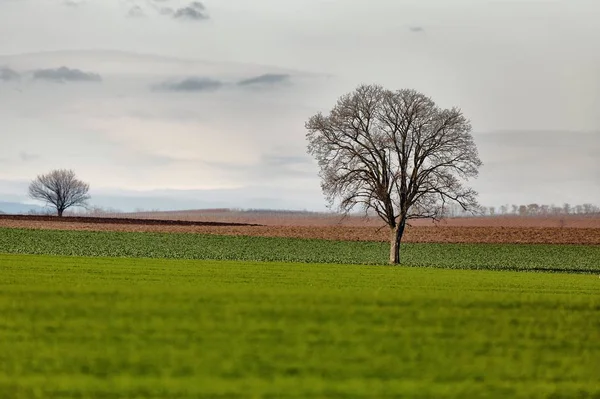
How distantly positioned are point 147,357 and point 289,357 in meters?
2.10

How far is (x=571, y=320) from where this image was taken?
1878 cm

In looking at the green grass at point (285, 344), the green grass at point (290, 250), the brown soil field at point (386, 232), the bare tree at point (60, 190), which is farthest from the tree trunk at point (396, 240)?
the bare tree at point (60, 190)

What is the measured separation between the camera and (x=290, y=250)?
6122 cm

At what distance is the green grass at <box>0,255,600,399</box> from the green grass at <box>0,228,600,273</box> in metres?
28.6

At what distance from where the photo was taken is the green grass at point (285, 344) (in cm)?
1056

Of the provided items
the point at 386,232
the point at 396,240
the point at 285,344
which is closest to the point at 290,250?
the point at 396,240

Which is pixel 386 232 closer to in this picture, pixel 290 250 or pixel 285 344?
pixel 290 250

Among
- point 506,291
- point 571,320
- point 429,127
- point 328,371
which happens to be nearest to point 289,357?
→ point 328,371

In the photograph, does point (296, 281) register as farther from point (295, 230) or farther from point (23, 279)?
point (295, 230)

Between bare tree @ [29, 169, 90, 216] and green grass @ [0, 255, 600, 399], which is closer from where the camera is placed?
green grass @ [0, 255, 600, 399]

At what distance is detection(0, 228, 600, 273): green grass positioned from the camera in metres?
52.1

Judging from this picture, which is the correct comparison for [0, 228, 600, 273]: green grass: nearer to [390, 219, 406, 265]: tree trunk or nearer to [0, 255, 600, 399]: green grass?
[390, 219, 406, 265]: tree trunk

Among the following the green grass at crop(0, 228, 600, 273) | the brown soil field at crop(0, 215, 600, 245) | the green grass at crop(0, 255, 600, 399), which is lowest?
the green grass at crop(0, 255, 600, 399)

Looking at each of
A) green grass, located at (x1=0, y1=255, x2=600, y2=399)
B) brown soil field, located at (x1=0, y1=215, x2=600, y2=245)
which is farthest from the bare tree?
green grass, located at (x1=0, y1=255, x2=600, y2=399)
